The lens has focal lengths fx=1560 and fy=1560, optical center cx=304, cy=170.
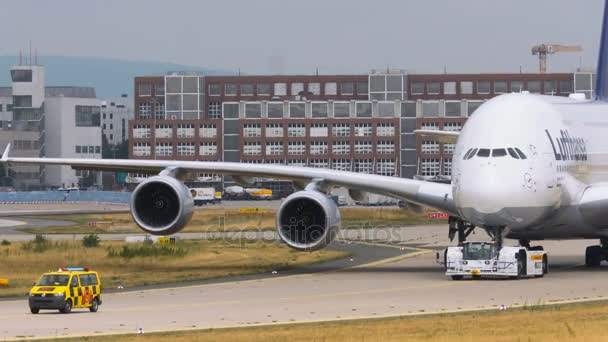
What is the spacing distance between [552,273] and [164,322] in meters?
18.9

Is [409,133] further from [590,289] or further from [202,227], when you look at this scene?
[590,289]

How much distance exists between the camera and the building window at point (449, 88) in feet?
629

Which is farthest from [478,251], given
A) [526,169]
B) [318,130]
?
[318,130]

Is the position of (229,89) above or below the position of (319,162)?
above

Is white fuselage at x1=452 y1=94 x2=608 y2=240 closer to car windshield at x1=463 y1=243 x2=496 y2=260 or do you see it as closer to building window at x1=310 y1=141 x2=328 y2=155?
car windshield at x1=463 y1=243 x2=496 y2=260

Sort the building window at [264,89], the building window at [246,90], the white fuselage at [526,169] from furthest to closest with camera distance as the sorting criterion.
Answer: the building window at [264,89]
the building window at [246,90]
the white fuselage at [526,169]

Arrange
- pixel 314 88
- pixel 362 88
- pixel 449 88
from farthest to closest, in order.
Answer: pixel 314 88 → pixel 449 88 → pixel 362 88

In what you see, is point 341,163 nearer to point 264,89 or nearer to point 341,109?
point 341,109

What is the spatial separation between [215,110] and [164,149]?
10.1 metres

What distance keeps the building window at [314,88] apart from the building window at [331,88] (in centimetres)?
104

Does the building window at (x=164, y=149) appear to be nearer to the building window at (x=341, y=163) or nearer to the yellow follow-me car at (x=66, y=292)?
the building window at (x=341, y=163)

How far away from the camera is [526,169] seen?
4519cm

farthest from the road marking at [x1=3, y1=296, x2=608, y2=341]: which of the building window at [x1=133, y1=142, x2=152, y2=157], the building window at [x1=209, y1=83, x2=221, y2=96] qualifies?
the building window at [x1=209, y1=83, x2=221, y2=96]

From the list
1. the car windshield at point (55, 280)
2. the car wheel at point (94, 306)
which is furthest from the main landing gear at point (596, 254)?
the car windshield at point (55, 280)
